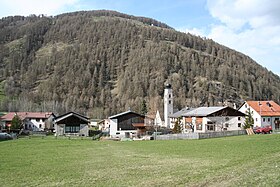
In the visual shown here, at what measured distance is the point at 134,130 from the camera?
8438 centimetres

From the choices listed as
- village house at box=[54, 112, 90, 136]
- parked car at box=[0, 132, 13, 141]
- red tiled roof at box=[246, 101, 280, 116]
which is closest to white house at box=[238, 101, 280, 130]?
A: red tiled roof at box=[246, 101, 280, 116]

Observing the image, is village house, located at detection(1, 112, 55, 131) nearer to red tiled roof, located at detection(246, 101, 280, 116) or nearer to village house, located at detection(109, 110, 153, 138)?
village house, located at detection(109, 110, 153, 138)

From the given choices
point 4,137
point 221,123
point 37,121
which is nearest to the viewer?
point 4,137

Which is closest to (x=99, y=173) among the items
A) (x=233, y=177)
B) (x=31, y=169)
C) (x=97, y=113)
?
(x=31, y=169)

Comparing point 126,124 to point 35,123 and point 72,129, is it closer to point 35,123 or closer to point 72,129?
point 72,129

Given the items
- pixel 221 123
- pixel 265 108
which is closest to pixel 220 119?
pixel 221 123

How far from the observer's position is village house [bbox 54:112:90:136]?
8525cm

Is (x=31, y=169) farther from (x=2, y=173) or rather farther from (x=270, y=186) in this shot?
(x=270, y=186)

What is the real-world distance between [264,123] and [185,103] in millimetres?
112546

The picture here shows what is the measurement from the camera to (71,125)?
86.5m

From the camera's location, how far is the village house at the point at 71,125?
85.2 meters

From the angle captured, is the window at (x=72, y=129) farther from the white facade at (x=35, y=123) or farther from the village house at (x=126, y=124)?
the white facade at (x=35, y=123)

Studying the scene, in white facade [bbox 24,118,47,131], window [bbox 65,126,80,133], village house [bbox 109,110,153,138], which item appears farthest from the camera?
white facade [bbox 24,118,47,131]

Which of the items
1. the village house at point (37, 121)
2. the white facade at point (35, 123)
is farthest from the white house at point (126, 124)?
the white facade at point (35, 123)
